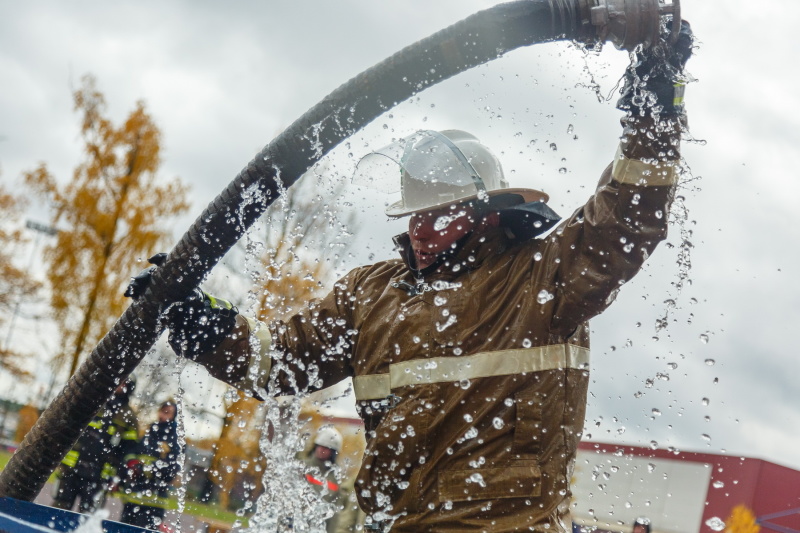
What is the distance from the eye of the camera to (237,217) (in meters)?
3.53

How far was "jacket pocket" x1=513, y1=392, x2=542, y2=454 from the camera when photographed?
2656 millimetres

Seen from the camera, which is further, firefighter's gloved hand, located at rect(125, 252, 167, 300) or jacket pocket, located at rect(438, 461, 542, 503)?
firefighter's gloved hand, located at rect(125, 252, 167, 300)

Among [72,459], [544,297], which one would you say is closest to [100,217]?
[72,459]

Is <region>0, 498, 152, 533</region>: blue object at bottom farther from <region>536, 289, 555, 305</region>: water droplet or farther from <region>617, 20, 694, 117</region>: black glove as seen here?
<region>617, 20, 694, 117</region>: black glove

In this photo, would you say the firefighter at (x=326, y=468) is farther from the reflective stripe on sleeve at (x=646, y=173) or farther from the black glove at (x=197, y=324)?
the reflective stripe on sleeve at (x=646, y=173)

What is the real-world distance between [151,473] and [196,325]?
434cm

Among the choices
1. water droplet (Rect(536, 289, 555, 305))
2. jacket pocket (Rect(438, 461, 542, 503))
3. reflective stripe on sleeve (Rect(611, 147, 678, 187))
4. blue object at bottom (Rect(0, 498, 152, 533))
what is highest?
reflective stripe on sleeve (Rect(611, 147, 678, 187))

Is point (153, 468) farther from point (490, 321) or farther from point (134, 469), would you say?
point (490, 321)

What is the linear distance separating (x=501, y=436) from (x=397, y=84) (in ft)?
4.63

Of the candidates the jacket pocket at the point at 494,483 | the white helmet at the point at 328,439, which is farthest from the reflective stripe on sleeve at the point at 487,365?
the white helmet at the point at 328,439

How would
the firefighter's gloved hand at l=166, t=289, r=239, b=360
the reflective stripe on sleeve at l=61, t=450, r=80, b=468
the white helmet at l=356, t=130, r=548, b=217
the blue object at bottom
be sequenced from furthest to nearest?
the reflective stripe on sleeve at l=61, t=450, r=80, b=468 → the firefighter's gloved hand at l=166, t=289, r=239, b=360 → the white helmet at l=356, t=130, r=548, b=217 → the blue object at bottom

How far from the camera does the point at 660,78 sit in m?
2.71

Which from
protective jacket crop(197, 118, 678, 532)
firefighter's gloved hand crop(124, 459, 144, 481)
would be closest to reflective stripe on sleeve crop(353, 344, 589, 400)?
protective jacket crop(197, 118, 678, 532)

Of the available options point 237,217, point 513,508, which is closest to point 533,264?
point 513,508
